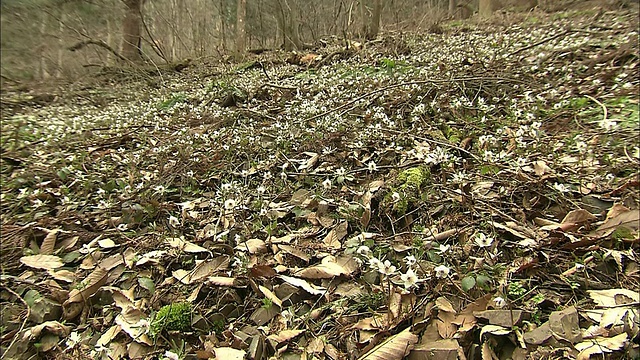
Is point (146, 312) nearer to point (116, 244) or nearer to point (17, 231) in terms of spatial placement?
point (116, 244)

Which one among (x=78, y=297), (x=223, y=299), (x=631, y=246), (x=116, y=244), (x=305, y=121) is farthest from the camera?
(x=305, y=121)

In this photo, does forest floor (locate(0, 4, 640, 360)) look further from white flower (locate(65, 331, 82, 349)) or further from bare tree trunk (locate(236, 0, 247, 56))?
bare tree trunk (locate(236, 0, 247, 56))

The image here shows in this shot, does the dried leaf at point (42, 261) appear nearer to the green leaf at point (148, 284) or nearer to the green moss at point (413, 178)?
the green leaf at point (148, 284)

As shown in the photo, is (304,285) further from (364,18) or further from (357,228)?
(364,18)

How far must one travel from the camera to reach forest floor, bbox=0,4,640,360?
Result: 5.23ft

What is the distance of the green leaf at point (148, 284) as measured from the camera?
6.98ft

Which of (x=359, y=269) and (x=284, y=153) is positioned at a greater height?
(x=284, y=153)

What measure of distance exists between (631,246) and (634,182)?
577mm

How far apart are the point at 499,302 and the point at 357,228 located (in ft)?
3.38

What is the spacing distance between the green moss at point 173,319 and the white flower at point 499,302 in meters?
1.40

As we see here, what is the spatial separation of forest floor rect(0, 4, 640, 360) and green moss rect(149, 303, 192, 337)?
0.04 feet

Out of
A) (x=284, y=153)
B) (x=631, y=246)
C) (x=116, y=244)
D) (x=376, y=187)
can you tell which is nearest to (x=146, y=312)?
(x=116, y=244)

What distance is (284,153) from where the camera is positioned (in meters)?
3.67

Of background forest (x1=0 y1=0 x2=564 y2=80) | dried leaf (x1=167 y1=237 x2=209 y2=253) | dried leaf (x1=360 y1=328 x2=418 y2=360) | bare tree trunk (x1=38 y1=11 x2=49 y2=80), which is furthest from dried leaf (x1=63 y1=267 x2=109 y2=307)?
bare tree trunk (x1=38 y1=11 x2=49 y2=80)
